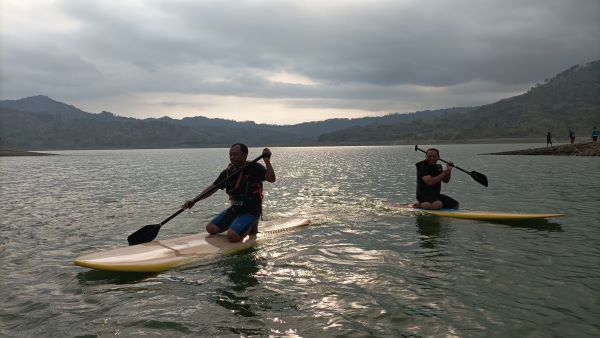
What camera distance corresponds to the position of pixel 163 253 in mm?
9039

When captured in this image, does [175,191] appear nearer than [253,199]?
No

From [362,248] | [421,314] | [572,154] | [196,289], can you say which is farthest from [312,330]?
[572,154]

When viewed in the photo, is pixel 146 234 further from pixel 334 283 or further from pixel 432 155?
pixel 432 155

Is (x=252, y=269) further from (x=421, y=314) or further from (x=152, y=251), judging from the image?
(x=421, y=314)

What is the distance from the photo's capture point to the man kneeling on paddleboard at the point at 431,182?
1398 centimetres

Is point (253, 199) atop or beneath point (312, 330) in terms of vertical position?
atop

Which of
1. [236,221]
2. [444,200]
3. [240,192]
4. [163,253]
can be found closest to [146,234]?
[163,253]

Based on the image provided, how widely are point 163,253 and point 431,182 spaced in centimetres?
965

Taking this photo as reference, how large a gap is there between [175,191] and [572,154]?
49256 millimetres

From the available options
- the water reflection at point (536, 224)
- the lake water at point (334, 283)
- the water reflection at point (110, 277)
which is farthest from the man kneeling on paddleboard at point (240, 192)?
the water reflection at point (536, 224)

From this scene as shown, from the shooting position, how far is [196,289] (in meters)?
7.53

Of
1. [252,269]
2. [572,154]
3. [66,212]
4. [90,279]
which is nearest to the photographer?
[90,279]

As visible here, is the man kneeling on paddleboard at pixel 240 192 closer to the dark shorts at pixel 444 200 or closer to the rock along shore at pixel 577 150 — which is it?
the dark shorts at pixel 444 200

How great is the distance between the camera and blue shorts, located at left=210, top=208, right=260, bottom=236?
33.2 feet
